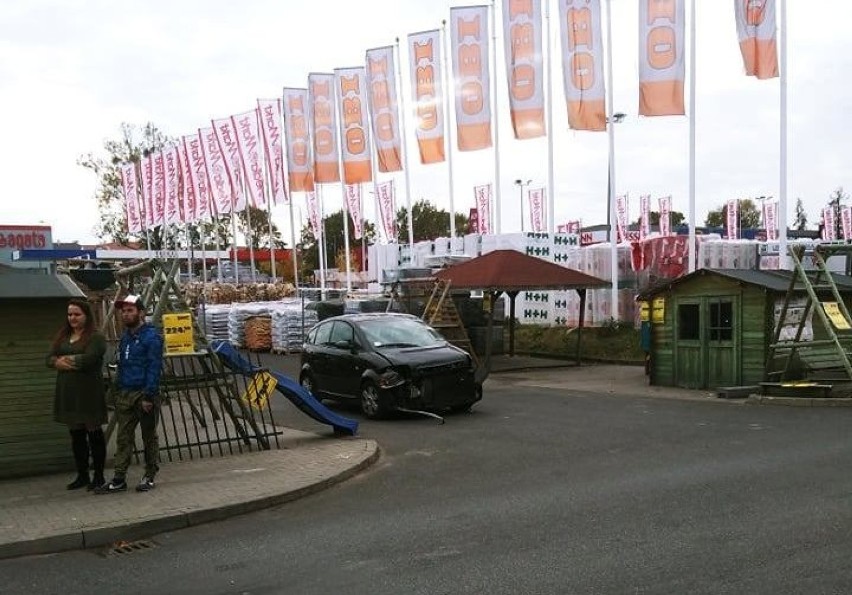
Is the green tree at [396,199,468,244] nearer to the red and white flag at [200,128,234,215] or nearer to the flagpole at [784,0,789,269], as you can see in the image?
the red and white flag at [200,128,234,215]

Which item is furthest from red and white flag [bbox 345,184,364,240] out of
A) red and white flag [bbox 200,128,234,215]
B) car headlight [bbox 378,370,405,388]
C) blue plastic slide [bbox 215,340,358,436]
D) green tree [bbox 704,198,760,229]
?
green tree [bbox 704,198,760,229]

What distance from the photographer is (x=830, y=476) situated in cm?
757

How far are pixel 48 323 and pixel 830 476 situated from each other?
8.05m

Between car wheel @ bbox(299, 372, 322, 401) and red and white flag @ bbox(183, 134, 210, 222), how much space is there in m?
27.5

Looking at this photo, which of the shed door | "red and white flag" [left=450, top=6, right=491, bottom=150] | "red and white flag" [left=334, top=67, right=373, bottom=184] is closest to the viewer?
the shed door

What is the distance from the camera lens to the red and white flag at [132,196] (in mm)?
45156

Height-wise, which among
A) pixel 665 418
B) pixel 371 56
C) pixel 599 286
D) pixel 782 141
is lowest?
pixel 665 418

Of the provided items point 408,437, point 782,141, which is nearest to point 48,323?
point 408,437

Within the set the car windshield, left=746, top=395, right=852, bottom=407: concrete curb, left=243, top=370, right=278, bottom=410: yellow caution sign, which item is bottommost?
left=746, top=395, right=852, bottom=407: concrete curb

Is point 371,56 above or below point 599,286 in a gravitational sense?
above

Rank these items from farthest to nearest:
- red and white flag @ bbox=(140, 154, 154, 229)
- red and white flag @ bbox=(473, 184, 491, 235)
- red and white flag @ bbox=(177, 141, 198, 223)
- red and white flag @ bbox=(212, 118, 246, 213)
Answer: red and white flag @ bbox=(473, 184, 491, 235) → red and white flag @ bbox=(140, 154, 154, 229) → red and white flag @ bbox=(177, 141, 198, 223) → red and white flag @ bbox=(212, 118, 246, 213)

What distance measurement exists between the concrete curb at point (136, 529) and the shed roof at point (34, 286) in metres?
2.92

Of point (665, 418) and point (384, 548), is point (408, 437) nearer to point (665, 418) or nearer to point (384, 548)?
point (665, 418)

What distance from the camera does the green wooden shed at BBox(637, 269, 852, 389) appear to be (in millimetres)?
15055
